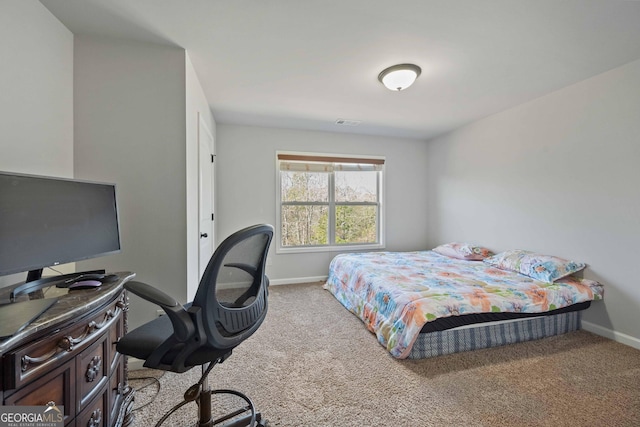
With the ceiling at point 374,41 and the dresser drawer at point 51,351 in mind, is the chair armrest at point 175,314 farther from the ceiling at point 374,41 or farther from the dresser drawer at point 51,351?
the ceiling at point 374,41

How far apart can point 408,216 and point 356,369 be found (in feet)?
10.5

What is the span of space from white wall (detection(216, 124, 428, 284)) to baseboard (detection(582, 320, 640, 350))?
2.39m

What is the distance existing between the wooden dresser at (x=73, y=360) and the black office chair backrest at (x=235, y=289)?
0.43 m

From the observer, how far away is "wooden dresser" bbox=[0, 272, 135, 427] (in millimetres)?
778

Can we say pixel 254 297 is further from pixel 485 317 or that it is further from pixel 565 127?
pixel 565 127

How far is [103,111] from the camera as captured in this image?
1.93 metres

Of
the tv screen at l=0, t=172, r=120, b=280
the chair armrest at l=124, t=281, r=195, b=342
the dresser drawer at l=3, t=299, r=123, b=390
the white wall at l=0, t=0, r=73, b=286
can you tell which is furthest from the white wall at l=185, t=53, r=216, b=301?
the chair armrest at l=124, t=281, r=195, b=342

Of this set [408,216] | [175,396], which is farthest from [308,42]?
[408,216]

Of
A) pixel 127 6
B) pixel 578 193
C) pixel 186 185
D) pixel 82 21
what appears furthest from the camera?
pixel 578 193

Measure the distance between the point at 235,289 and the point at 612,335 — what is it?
10.8ft

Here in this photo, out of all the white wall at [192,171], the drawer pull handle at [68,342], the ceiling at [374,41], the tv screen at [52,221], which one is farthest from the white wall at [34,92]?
the white wall at [192,171]

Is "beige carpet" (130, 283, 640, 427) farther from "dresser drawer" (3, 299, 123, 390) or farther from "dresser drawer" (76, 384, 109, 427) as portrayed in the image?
"dresser drawer" (3, 299, 123, 390)

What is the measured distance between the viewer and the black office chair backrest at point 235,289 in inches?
42.0

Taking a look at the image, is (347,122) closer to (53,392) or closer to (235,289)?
(235,289)
